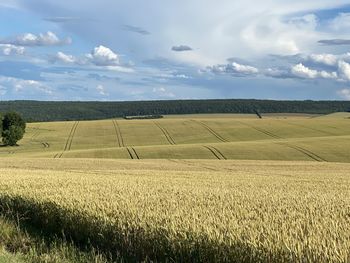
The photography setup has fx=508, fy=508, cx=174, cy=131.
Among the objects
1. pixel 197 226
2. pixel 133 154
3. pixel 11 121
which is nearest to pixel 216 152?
pixel 133 154

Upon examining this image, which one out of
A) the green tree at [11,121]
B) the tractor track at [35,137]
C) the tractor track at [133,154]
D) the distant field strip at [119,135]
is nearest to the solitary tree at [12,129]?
the green tree at [11,121]

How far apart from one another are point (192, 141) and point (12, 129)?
116ft

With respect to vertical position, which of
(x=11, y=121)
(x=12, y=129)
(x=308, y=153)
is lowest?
(x=308, y=153)

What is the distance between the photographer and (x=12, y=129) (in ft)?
326

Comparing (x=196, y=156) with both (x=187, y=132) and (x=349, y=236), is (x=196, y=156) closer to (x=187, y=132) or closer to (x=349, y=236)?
(x=187, y=132)

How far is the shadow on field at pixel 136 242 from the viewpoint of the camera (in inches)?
270

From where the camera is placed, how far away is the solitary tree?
99125 mm

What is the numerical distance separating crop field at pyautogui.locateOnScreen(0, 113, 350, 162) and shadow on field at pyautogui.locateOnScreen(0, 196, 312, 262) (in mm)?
56372

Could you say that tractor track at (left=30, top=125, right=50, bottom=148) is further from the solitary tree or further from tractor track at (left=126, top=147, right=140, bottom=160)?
tractor track at (left=126, top=147, right=140, bottom=160)

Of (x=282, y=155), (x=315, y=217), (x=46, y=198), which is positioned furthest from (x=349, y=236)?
(x=282, y=155)

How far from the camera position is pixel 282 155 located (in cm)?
6794

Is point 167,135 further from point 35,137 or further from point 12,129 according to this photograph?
point 12,129

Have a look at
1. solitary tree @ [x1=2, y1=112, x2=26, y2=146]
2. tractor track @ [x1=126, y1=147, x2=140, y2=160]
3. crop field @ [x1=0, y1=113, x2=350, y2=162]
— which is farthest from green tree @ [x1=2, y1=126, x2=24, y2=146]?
tractor track @ [x1=126, y1=147, x2=140, y2=160]

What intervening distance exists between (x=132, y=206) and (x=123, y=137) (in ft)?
310
